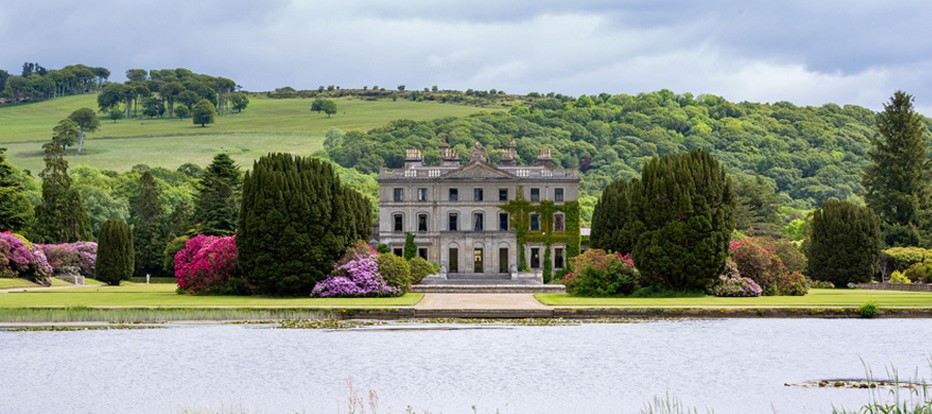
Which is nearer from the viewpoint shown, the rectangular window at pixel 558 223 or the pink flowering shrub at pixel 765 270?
the pink flowering shrub at pixel 765 270

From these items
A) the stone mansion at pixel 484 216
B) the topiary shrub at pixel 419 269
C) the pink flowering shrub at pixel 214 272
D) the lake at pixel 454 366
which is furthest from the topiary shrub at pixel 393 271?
the stone mansion at pixel 484 216

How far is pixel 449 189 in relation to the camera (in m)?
76.9

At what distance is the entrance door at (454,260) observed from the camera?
252 feet

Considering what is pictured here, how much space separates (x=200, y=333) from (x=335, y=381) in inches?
434

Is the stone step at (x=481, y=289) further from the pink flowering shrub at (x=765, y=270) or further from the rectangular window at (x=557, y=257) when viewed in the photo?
the rectangular window at (x=557, y=257)

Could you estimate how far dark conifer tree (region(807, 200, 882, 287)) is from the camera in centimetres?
6512

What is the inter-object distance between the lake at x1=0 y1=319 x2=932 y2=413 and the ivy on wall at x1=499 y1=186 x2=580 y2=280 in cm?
4005

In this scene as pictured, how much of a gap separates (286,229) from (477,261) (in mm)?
29558

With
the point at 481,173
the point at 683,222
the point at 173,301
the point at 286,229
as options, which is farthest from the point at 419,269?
the point at 173,301

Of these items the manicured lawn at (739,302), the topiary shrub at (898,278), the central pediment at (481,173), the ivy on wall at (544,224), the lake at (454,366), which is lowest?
the topiary shrub at (898,278)

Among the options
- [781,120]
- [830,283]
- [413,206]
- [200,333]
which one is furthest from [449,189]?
[781,120]

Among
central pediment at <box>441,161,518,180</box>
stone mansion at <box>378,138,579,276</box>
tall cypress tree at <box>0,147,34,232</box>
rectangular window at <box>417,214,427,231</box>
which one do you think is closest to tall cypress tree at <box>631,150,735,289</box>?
stone mansion at <box>378,138,579,276</box>

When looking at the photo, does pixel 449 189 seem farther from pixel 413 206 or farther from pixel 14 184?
pixel 14 184

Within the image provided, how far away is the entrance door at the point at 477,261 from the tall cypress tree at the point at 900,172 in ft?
84.2
